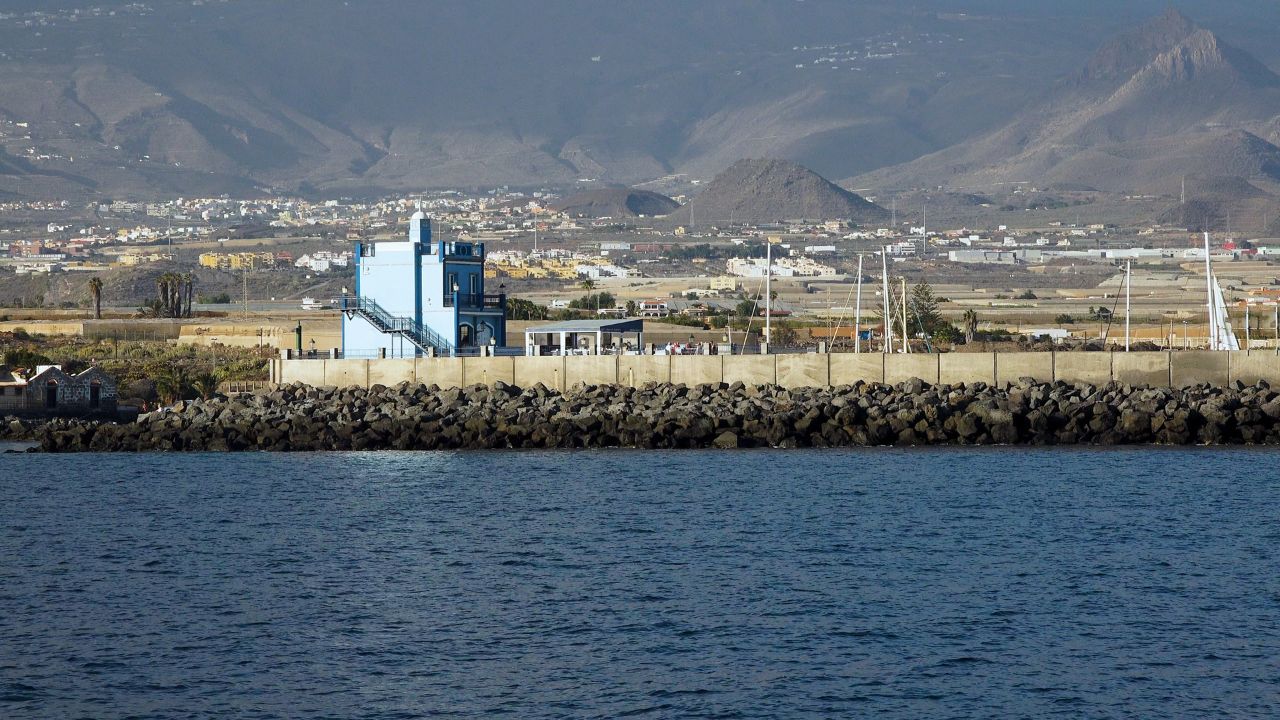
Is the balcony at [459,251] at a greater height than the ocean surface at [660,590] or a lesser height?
greater

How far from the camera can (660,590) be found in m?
28.6

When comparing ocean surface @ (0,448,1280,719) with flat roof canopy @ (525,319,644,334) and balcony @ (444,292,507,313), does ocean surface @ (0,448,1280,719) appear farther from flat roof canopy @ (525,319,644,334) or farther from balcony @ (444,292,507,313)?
balcony @ (444,292,507,313)

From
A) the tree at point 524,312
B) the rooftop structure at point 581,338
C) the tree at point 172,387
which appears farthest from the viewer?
the tree at point 524,312

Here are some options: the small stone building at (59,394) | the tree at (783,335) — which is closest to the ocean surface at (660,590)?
the small stone building at (59,394)

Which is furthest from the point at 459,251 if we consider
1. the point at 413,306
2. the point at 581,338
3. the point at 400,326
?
the point at 581,338

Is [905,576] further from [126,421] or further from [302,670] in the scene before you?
[126,421]

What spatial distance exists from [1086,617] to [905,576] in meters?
3.76

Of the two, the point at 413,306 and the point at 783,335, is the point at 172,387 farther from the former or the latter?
the point at 783,335

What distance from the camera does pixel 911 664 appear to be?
24000 mm

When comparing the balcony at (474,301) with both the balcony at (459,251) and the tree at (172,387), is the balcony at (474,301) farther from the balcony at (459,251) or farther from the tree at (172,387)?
the tree at (172,387)

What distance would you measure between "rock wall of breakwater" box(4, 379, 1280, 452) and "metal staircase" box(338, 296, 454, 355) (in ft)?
13.9

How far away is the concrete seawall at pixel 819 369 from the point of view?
1917 inches

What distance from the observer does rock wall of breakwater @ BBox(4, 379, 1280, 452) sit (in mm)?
45906

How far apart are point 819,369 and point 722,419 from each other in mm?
4372
